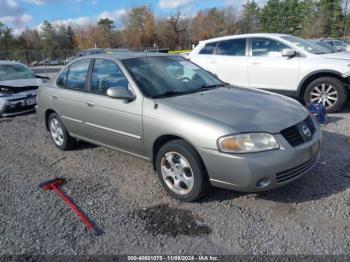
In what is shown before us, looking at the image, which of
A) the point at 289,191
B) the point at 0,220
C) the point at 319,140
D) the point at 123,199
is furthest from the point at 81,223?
the point at 319,140

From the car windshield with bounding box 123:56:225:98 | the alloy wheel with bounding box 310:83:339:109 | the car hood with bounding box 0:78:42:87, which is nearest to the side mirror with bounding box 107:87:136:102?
the car windshield with bounding box 123:56:225:98

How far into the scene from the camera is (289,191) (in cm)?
339

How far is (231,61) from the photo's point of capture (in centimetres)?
744

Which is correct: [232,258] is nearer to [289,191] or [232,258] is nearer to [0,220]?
[289,191]

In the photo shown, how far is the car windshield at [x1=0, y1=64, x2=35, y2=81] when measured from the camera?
8.41 metres

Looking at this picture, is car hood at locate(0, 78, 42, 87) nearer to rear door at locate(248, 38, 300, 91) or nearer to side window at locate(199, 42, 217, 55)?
side window at locate(199, 42, 217, 55)

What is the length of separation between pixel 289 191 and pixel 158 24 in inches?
3172

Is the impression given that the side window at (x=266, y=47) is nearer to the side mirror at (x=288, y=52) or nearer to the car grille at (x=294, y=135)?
the side mirror at (x=288, y=52)

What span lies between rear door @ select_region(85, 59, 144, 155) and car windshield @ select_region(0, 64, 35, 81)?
17.7ft

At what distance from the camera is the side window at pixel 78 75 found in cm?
443

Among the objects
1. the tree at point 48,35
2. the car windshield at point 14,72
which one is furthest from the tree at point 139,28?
the car windshield at point 14,72

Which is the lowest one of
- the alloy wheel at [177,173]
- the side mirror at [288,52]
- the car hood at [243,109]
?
the alloy wheel at [177,173]

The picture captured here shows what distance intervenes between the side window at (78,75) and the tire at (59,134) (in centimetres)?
68

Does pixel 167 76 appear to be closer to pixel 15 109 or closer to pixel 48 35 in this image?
pixel 15 109
